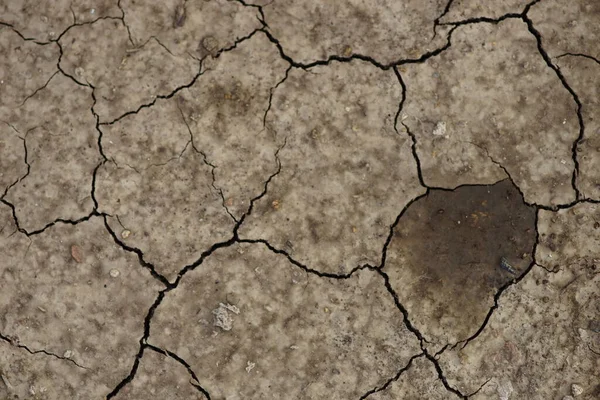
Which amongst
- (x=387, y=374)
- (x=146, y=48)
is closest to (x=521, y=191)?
(x=387, y=374)

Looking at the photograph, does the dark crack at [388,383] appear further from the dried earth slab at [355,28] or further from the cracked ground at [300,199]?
the dried earth slab at [355,28]

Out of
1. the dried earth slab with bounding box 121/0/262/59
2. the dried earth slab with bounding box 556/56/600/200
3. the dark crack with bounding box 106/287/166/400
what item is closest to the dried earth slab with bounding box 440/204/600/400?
the dried earth slab with bounding box 556/56/600/200

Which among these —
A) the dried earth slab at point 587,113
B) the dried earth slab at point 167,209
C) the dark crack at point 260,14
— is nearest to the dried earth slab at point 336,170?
the dried earth slab at point 167,209

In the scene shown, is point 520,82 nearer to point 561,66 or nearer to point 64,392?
point 561,66

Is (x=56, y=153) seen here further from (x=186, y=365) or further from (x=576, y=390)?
(x=576, y=390)

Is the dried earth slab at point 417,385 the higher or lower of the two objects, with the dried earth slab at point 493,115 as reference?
lower

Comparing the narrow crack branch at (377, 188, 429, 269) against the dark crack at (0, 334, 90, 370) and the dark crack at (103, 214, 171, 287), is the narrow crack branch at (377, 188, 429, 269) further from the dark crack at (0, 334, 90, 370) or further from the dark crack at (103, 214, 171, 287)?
the dark crack at (0, 334, 90, 370)

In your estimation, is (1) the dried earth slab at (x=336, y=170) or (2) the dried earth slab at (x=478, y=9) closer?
(1) the dried earth slab at (x=336, y=170)

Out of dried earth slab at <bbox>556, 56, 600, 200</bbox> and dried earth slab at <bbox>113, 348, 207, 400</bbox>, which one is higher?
dried earth slab at <bbox>556, 56, 600, 200</bbox>
